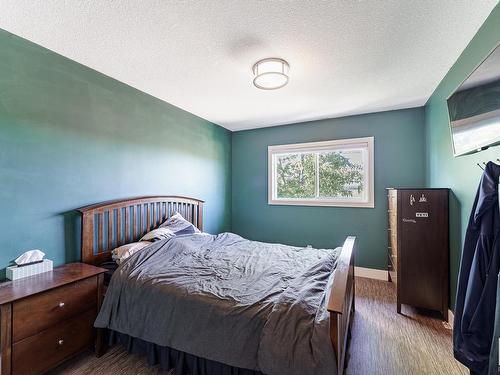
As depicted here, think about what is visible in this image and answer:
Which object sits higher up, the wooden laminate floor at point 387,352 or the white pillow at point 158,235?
the white pillow at point 158,235

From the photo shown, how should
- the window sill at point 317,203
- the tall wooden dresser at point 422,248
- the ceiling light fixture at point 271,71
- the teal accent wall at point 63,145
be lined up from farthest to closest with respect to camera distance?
the window sill at point 317,203 < the tall wooden dresser at point 422,248 < the ceiling light fixture at point 271,71 < the teal accent wall at point 63,145

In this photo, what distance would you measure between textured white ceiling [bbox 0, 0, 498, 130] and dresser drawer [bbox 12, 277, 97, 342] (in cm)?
192

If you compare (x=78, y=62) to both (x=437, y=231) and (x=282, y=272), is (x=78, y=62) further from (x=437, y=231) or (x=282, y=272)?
(x=437, y=231)

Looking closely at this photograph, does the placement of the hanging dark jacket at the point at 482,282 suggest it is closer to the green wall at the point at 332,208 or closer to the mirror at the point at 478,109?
the mirror at the point at 478,109

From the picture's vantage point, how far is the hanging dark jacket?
1.32 meters

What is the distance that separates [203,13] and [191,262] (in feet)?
6.68

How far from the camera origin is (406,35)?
5.98 feet

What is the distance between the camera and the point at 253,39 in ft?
6.11

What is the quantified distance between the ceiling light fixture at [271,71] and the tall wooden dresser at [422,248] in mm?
1750

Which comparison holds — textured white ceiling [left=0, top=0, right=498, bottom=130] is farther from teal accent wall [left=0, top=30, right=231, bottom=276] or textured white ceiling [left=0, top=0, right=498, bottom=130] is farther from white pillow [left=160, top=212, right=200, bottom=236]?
white pillow [left=160, top=212, right=200, bottom=236]

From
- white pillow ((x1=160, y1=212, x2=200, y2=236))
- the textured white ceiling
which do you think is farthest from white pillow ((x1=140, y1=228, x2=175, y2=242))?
the textured white ceiling

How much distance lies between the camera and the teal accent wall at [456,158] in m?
1.70

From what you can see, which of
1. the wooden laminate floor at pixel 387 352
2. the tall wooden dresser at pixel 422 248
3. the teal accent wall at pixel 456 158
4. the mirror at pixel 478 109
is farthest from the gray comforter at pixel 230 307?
the mirror at pixel 478 109

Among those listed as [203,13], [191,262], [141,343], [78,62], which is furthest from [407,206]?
[78,62]
